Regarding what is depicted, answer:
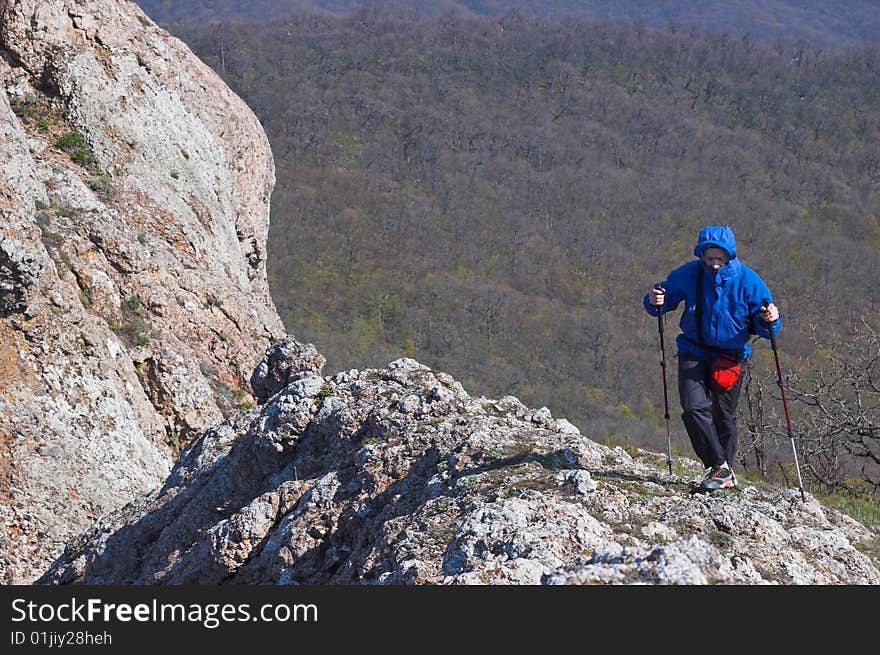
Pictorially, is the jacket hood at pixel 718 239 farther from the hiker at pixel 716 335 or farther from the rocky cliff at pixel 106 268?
the rocky cliff at pixel 106 268

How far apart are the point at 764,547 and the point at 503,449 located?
2142mm

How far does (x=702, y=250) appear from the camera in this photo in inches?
269

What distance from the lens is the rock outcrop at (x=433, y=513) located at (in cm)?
530

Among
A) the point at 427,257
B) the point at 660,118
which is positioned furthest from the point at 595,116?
the point at 427,257

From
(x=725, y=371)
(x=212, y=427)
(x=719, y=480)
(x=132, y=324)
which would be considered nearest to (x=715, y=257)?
(x=725, y=371)

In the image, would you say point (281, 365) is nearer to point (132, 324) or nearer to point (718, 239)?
point (132, 324)

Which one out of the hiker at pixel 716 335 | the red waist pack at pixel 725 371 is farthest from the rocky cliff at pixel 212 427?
the red waist pack at pixel 725 371

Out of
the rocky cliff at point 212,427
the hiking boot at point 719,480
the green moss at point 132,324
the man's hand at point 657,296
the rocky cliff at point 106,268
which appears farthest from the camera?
the green moss at point 132,324

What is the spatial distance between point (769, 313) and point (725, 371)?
550 mm

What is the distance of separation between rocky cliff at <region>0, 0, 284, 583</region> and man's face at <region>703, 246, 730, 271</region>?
8.66 metres

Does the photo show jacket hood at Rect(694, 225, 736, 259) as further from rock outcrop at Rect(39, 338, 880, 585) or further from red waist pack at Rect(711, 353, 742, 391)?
rock outcrop at Rect(39, 338, 880, 585)

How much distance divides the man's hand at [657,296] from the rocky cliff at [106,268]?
26.6 ft

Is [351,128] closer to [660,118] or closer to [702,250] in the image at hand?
[660,118]

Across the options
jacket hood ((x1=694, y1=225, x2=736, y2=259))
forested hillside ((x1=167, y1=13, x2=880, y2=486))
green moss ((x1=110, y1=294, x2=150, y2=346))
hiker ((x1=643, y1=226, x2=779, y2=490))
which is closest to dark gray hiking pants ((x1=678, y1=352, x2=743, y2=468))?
hiker ((x1=643, y1=226, x2=779, y2=490))
